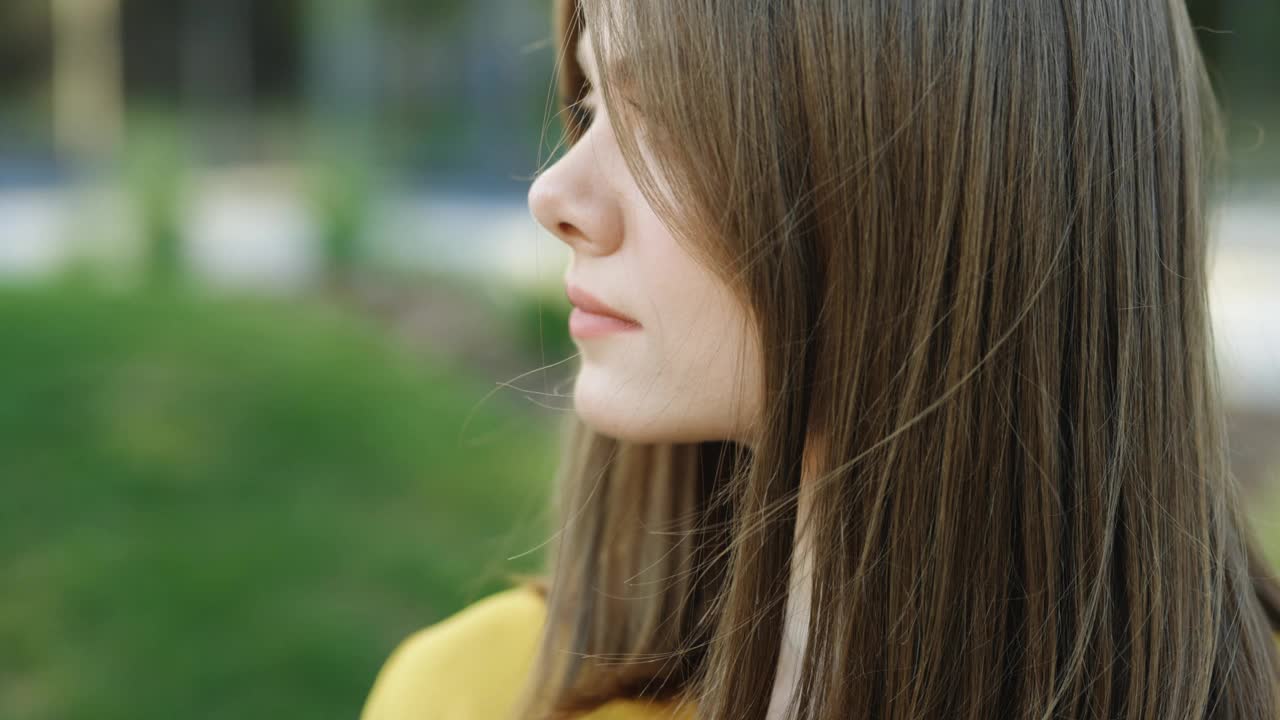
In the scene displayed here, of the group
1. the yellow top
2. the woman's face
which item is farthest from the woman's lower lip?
the yellow top

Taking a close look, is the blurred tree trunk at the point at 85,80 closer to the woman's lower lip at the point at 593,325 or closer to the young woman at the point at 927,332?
the woman's lower lip at the point at 593,325

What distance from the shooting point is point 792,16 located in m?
1.07

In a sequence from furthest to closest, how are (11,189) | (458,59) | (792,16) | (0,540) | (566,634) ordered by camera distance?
(11,189), (458,59), (0,540), (566,634), (792,16)

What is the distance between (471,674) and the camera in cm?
149

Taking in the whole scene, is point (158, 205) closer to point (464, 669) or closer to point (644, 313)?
point (464, 669)

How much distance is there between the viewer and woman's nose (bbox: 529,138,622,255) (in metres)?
1.17

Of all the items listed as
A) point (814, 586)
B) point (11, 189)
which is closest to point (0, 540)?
point (814, 586)

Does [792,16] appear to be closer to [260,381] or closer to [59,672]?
[59,672]

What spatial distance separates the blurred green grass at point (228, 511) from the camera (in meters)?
2.97

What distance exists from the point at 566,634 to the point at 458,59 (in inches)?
309

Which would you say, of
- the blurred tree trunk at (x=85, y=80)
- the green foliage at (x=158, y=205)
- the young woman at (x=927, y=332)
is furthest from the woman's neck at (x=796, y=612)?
the blurred tree trunk at (x=85, y=80)

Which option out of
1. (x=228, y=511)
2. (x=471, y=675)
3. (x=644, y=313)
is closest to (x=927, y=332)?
(x=644, y=313)

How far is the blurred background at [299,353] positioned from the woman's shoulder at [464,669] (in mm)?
143

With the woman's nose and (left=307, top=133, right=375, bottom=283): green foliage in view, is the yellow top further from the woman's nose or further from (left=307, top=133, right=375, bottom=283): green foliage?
(left=307, top=133, right=375, bottom=283): green foliage
